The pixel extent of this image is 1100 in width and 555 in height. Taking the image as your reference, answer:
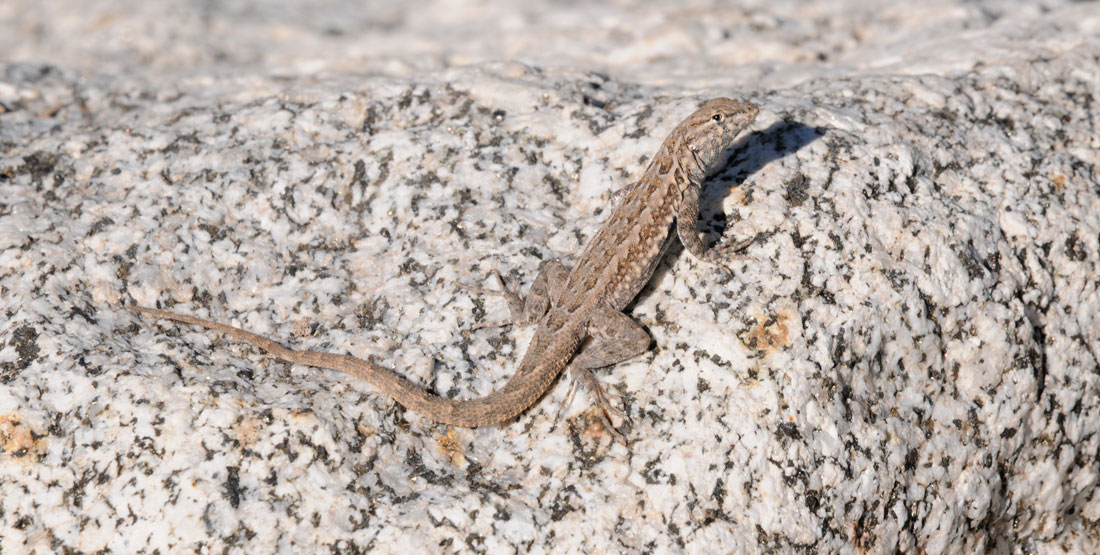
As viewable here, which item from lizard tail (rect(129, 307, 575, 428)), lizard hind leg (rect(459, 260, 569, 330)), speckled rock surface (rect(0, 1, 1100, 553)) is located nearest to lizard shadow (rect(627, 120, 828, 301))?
speckled rock surface (rect(0, 1, 1100, 553))

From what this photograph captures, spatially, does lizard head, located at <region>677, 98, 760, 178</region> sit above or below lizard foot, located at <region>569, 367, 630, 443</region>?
above

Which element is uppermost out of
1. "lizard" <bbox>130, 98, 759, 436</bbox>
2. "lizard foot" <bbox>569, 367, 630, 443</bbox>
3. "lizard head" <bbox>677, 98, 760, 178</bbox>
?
"lizard head" <bbox>677, 98, 760, 178</bbox>

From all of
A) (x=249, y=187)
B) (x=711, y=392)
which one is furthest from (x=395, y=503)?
(x=249, y=187)

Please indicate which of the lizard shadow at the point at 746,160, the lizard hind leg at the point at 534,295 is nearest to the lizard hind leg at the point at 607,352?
the lizard hind leg at the point at 534,295

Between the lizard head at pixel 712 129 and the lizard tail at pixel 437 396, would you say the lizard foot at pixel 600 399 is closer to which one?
the lizard tail at pixel 437 396

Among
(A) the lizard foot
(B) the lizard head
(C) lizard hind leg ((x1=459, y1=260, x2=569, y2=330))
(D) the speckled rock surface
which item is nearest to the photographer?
(D) the speckled rock surface

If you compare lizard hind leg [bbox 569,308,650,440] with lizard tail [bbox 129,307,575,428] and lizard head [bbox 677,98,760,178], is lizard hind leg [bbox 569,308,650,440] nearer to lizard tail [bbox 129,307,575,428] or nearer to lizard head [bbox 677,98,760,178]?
lizard tail [bbox 129,307,575,428]
